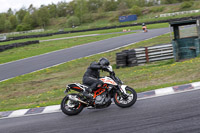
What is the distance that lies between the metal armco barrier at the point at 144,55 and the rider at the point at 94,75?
7758 mm

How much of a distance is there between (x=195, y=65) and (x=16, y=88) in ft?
27.0

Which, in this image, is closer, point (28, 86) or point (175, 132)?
point (175, 132)

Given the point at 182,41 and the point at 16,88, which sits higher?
the point at 182,41

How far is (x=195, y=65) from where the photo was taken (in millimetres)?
11820

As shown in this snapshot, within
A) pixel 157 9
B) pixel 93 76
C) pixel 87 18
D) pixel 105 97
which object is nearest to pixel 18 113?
pixel 93 76

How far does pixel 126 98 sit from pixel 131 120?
118 cm

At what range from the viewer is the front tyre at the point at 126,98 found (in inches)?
291

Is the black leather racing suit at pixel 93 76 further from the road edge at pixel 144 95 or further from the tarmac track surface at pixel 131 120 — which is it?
the road edge at pixel 144 95

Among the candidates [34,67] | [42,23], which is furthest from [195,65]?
[42,23]

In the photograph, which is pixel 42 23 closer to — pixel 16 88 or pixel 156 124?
pixel 16 88

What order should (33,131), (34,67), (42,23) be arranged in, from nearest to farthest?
(33,131)
(34,67)
(42,23)

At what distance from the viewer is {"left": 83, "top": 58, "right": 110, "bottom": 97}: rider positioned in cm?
741

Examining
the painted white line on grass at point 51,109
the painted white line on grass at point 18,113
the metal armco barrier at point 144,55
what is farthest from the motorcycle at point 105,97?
the metal armco barrier at point 144,55

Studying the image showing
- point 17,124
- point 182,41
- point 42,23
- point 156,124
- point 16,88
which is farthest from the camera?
point 42,23
